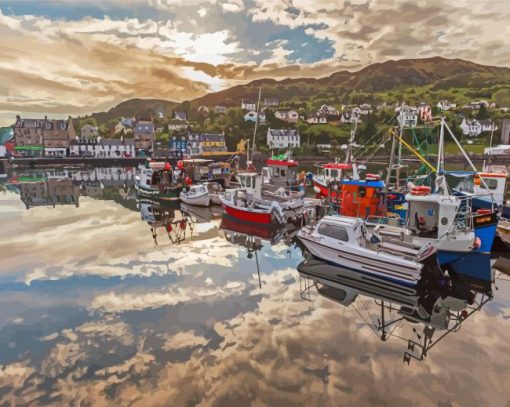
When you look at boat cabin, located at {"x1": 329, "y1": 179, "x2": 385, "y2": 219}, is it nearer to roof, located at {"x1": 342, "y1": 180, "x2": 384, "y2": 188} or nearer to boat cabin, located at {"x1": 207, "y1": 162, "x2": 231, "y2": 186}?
roof, located at {"x1": 342, "y1": 180, "x2": 384, "y2": 188}

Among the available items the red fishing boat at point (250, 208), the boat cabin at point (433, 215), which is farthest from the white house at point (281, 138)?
the boat cabin at point (433, 215)

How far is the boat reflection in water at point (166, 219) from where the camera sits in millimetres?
26006

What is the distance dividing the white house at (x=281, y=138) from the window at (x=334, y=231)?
10692 cm

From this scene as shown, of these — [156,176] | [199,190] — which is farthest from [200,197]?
[156,176]

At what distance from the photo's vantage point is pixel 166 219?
3133 centimetres

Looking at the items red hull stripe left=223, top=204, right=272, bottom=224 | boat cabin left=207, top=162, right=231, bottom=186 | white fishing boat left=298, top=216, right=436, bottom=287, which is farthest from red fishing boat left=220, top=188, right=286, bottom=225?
boat cabin left=207, top=162, right=231, bottom=186

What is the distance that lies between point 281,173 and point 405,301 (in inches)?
1125

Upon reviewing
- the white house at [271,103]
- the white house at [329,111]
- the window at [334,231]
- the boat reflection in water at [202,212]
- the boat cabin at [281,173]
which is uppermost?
the white house at [271,103]

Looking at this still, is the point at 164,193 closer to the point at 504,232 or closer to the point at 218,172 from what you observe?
the point at 218,172

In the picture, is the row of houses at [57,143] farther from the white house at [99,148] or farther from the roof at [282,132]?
the roof at [282,132]

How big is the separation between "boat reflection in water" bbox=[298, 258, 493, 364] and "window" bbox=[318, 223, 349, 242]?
1722mm

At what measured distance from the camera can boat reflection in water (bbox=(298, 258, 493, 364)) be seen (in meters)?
12.0

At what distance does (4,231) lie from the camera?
26.5 metres

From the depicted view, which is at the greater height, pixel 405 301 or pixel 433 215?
pixel 433 215
